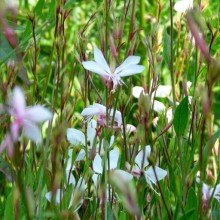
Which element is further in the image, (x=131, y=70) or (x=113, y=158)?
(x=113, y=158)

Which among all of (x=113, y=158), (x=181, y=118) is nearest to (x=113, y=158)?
(x=113, y=158)

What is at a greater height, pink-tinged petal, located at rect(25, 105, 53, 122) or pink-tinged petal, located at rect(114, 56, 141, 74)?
pink-tinged petal, located at rect(114, 56, 141, 74)

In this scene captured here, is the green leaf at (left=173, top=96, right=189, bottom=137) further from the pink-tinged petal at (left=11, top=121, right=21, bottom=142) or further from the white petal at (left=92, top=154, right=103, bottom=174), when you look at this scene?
the pink-tinged petal at (left=11, top=121, right=21, bottom=142)

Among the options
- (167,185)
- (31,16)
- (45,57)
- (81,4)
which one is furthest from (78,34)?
(81,4)

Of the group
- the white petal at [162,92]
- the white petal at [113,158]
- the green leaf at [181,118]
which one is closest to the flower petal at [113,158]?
the white petal at [113,158]

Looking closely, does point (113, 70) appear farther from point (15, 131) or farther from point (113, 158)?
point (15, 131)

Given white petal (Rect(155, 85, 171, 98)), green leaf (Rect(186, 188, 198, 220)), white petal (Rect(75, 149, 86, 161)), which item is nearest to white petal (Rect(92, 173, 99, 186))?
white petal (Rect(75, 149, 86, 161))
